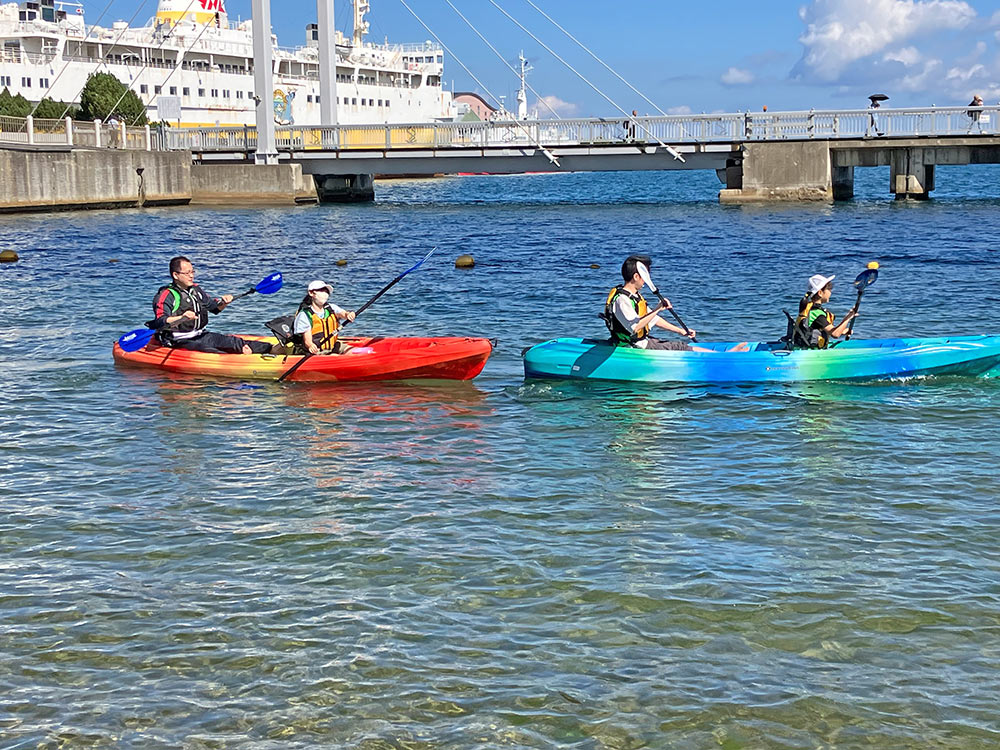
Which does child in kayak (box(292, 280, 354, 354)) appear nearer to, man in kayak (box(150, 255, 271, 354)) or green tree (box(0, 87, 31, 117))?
man in kayak (box(150, 255, 271, 354))

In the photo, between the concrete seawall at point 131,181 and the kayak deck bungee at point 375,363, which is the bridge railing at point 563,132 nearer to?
the concrete seawall at point 131,181

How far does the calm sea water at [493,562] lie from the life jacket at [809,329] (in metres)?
0.51

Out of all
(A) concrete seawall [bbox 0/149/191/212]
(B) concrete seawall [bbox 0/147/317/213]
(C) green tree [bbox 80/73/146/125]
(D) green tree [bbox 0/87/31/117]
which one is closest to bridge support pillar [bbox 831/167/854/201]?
(B) concrete seawall [bbox 0/147/317/213]

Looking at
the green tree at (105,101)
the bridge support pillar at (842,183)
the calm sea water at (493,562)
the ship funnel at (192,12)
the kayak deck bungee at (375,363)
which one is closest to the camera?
the calm sea water at (493,562)

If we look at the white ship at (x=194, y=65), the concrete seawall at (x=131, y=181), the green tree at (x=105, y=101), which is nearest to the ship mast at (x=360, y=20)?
the white ship at (x=194, y=65)

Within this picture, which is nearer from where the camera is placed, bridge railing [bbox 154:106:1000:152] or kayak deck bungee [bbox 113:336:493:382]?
kayak deck bungee [bbox 113:336:493:382]

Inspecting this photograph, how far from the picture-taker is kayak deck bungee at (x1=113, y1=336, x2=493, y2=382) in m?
13.7

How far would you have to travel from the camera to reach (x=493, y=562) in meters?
7.98

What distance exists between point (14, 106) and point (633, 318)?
64.6m

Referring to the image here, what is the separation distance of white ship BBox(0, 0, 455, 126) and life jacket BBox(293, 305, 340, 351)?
167 feet

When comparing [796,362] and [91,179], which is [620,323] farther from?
[91,179]

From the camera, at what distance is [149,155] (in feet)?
164

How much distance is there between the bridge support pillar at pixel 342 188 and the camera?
58.4 metres

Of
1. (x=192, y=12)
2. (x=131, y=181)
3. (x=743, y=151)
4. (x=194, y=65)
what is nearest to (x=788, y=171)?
(x=743, y=151)
